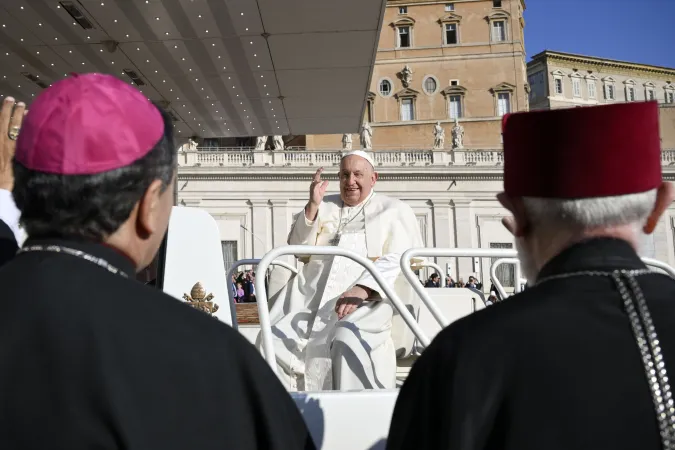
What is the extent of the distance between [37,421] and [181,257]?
1845 millimetres

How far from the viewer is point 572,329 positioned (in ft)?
4.08

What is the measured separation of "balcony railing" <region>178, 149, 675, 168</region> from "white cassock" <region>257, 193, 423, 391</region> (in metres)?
30.7

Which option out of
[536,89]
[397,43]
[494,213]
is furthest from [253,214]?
[536,89]

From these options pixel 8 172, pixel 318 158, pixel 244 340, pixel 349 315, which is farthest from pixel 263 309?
pixel 318 158

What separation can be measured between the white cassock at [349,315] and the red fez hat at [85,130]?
2585 millimetres

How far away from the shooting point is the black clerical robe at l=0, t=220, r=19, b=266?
1.89 meters

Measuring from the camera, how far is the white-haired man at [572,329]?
122cm

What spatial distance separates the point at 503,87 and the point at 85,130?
1966 inches

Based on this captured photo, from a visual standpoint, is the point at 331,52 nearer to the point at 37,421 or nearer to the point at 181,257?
the point at 181,257

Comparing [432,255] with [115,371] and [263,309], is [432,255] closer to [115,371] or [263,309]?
[263,309]

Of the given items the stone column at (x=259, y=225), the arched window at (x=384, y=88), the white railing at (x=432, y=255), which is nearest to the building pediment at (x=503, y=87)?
the arched window at (x=384, y=88)

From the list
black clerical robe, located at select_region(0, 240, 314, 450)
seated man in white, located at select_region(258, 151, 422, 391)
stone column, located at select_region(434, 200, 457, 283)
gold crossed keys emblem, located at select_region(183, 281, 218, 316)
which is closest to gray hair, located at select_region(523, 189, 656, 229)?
black clerical robe, located at select_region(0, 240, 314, 450)

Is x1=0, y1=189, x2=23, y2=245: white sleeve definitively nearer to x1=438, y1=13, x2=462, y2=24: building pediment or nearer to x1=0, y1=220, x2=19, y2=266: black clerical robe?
x1=0, y1=220, x2=19, y2=266: black clerical robe

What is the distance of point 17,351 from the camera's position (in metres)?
1.21
